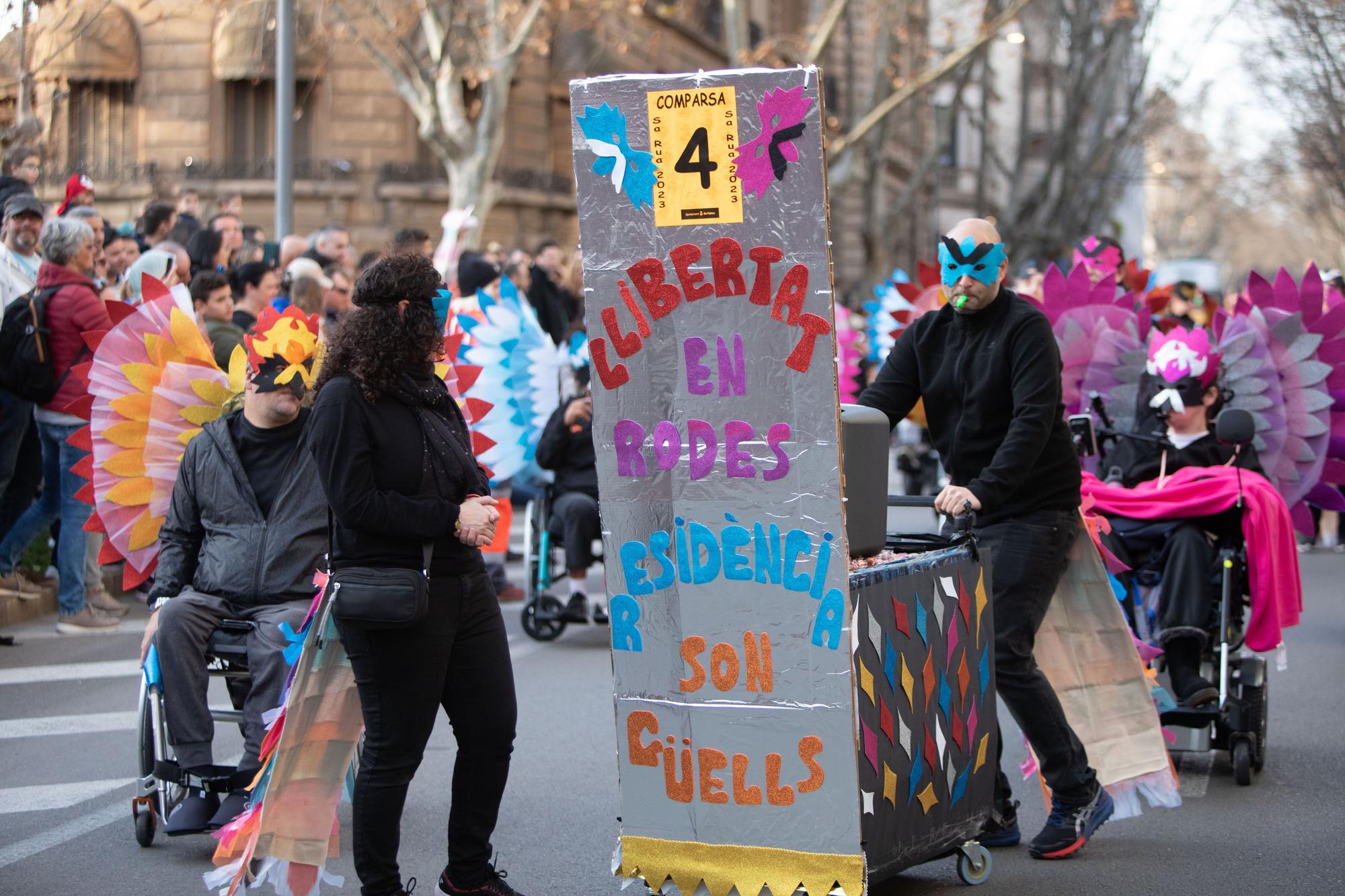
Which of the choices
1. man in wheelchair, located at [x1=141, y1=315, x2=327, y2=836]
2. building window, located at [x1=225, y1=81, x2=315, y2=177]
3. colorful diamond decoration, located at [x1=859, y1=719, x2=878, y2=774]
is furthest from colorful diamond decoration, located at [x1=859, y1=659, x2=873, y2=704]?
building window, located at [x1=225, y1=81, x2=315, y2=177]

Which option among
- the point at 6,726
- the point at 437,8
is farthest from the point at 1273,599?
the point at 437,8

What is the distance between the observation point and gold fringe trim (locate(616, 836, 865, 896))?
14.8ft

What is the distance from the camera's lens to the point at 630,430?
459 cm

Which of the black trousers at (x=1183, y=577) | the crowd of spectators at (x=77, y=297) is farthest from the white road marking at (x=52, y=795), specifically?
the black trousers at (x=1183, y=577)

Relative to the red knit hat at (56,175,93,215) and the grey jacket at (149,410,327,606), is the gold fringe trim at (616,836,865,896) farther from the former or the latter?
the red knit hat at (56,175,93,215)

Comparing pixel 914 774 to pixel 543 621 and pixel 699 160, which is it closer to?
pixel 699 160

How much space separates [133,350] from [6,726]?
220 centimetres

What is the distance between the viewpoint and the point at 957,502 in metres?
5.23

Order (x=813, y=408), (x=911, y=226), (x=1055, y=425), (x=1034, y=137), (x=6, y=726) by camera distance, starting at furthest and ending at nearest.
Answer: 1. (x=911, y=226)
2. (x=1034, y=137)
3. (x=6, y=726)
4. (x=1055, y=425)
5. (x=813, y=408)

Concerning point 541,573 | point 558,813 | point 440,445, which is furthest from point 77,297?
point 440,445

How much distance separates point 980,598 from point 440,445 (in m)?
1.80

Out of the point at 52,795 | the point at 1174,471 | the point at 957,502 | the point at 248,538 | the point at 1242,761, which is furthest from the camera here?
the point at 1174,471

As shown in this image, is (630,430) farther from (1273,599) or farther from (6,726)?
(6,726)

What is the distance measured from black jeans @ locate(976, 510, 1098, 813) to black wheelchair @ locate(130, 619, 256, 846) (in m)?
2.56
